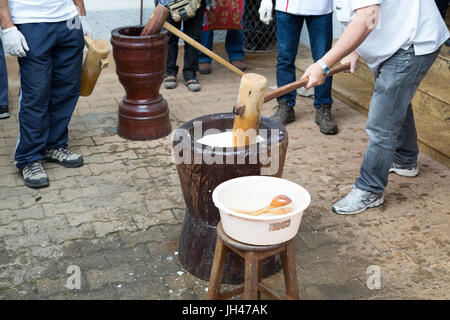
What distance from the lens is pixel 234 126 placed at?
10.00 feet

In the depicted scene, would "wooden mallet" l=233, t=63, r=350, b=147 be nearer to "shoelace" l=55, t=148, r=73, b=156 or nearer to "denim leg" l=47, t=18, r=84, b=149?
"denim leg" l=47, t=18, r=84, b=149

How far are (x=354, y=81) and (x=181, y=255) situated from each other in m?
3.59

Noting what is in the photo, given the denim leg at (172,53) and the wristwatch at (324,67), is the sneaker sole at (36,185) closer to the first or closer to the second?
the wristwatch at (324,67)

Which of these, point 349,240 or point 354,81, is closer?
point 349,240

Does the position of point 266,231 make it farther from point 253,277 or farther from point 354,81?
point 354,81

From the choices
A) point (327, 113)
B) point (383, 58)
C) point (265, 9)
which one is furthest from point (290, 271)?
point (265, 9)

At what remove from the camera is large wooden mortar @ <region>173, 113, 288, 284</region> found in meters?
2.86

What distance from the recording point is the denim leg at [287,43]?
4.92m

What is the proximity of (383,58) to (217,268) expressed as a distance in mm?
1737

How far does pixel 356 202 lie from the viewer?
12.4 ft

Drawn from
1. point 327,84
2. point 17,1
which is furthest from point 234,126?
point 327,84

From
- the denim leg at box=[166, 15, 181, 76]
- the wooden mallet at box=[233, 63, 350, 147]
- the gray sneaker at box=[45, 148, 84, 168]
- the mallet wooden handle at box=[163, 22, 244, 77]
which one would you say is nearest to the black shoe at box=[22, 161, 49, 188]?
the gray sneaker at box=[45, 148, 84, 168]

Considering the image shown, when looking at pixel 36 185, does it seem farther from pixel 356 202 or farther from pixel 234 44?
pixel 234 44

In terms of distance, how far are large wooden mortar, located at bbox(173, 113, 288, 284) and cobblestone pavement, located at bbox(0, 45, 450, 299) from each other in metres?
0.11
